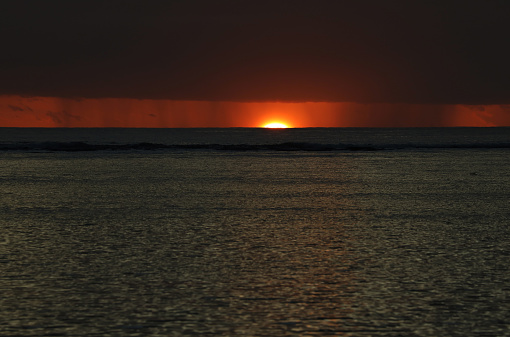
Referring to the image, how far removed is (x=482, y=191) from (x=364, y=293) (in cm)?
1871

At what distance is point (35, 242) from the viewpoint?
1425 centimetres

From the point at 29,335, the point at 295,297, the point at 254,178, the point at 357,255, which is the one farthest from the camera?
the point at 254,178

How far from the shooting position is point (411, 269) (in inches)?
447

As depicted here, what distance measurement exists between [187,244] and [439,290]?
5.79 metres

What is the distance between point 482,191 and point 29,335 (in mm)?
22371

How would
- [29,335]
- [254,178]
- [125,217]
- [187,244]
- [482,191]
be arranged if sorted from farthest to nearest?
[254,178]
[482,191]
[125,217]
[187,244]
[29,335]

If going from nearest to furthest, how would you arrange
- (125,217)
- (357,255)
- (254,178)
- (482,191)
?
1. (357,255)
2. (125,217)
3. (482,191)
4. (254,178)

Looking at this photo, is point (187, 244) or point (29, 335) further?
point (187, 244)

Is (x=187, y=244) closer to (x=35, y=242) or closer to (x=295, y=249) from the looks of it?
(x=295, y=249)

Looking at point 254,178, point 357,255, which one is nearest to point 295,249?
point 357,255

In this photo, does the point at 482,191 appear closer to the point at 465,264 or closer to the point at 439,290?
the point at 465,264

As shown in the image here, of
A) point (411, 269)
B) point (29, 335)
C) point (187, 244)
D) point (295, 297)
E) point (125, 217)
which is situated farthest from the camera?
point (125, 217)

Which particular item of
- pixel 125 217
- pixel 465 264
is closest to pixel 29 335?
pixel 465 264

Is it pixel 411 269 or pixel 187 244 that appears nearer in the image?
pixel 411 269
